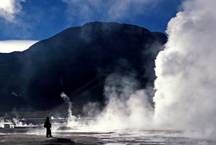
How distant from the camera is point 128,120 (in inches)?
4296

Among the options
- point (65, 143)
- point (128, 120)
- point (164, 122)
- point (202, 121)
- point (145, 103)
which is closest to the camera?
point (65, 143)

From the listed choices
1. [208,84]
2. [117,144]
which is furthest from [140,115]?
[117,144]

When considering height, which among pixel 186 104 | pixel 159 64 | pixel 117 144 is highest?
pixel 159 64

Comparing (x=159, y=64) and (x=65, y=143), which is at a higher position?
(x=159, y=64)

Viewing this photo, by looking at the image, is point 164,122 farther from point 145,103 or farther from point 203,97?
point 145,103

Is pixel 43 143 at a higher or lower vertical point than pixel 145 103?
lower

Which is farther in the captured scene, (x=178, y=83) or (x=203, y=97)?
(x=178, y=83)

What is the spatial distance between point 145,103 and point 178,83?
1506 inches

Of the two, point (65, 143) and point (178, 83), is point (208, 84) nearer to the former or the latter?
point (178, 83)

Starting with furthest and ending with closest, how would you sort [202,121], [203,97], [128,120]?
[128,120] → [203,97] → [202,121]

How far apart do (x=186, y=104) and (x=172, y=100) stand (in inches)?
165

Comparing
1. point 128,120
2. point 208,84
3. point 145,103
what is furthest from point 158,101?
point 145,103

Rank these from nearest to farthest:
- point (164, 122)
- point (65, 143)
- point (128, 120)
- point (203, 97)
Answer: point (65, 143) < point (203, 97) < point (164, 122) < point (128, 120)

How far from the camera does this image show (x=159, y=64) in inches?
3620
